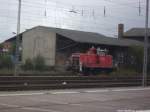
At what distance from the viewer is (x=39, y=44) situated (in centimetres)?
7031

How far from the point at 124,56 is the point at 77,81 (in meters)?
38.3

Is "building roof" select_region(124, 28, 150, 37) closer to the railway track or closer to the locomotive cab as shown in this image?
the locomotive cab

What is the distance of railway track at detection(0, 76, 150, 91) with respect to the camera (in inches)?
1059

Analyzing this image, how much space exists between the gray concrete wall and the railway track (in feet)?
94.4

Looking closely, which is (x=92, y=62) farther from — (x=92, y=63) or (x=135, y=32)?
(x=135, y=32)

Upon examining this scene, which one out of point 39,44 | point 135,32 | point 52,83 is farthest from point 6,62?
point 135,32

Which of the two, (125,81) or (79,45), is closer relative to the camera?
(125,81)

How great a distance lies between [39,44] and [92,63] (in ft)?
74.6

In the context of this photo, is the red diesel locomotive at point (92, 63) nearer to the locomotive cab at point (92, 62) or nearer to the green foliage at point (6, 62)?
the locomotive cab at point (92, 62)

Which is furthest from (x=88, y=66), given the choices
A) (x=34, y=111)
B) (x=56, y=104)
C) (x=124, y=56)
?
(x=34, y=111)

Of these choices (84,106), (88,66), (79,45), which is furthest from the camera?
(79,45)

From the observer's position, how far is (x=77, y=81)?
3294cm

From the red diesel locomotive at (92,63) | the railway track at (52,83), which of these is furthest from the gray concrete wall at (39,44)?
the railway track at (52,83)

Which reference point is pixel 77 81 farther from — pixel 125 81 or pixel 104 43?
pixel 104 43
